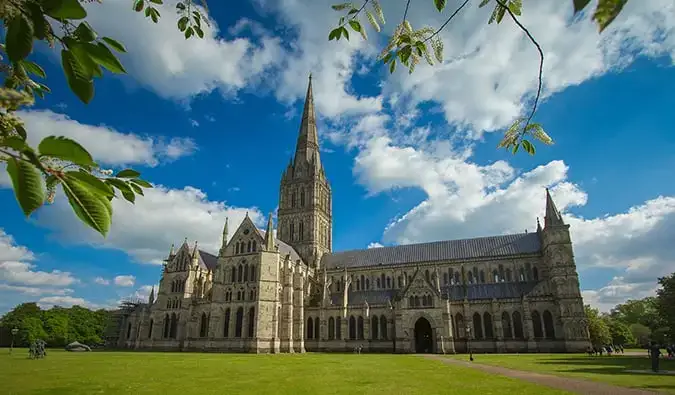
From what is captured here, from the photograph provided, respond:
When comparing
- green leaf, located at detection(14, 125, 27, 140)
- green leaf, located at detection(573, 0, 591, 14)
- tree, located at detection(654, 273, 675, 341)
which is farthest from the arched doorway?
green leaf, located at detection(573, 0, 591, 14)

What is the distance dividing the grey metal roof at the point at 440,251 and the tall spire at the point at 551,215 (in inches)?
203

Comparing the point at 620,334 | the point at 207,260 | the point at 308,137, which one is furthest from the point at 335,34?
the point at 620,334

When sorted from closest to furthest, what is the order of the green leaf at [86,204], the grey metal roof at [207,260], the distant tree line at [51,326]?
the green leaf at [86,204] < the grey metal roof at [207,260] < the distant tree line at [51,326]

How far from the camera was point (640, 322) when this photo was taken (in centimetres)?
8281

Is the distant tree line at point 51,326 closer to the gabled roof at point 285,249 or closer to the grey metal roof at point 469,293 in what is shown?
the gabled roof at point 285,249

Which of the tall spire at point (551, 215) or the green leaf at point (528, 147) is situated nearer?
the green leaf at point (528, 147)

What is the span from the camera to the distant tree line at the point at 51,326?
2825 inches

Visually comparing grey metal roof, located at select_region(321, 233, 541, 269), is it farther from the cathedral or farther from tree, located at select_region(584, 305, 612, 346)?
→ tree, located at select_region(584, 305, 612, 346)

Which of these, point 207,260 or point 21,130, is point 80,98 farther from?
point 207,260

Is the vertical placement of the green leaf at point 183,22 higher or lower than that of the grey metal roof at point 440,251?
lower

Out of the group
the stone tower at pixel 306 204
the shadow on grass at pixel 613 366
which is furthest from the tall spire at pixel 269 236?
the shadow on grass at pixel 613 366

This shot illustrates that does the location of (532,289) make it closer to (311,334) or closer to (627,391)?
(311,334)

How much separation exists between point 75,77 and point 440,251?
209 feet

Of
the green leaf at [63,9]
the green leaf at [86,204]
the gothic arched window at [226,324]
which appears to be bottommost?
the gothic arched window at [226,324]
